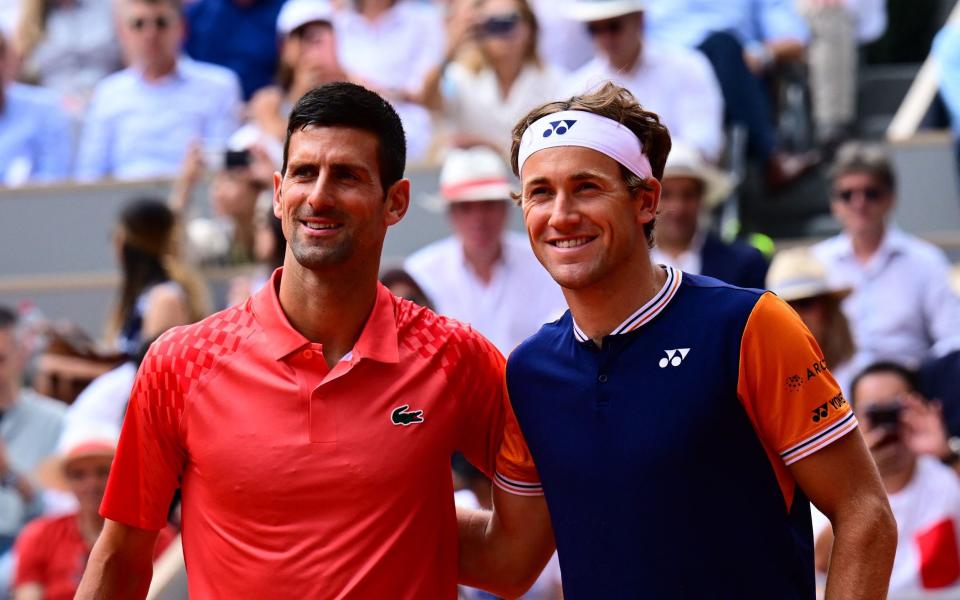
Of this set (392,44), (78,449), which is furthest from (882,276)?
(78,449)

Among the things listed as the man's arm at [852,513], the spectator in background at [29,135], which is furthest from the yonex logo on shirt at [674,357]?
the spectator in background at [29,135]

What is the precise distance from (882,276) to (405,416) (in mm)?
4898

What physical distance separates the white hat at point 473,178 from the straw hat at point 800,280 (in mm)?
1327

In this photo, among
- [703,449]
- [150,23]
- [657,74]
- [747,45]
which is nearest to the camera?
[703,449]

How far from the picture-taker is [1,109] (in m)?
10.6

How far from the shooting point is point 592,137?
383 cm

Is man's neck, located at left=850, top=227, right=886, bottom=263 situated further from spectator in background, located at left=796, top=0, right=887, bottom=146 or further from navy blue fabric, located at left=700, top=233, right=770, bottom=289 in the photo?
spectator in background, located at left=796, top=0, right=887, bottom=146

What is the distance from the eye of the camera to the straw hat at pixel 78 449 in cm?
682

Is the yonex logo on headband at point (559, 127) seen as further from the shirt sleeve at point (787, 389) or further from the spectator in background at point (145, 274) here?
the spectator in background at point (145, 274)

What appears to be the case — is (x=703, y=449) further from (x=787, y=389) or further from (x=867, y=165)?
(x=867, y=165)

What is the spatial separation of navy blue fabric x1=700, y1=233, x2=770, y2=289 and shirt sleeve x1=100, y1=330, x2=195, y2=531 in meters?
3.13

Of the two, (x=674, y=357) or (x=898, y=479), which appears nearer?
(x=674, y=357)

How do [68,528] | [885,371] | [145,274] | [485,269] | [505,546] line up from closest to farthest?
[505,546] < [68,528] < [885,371] < [485,269] < [145,274]

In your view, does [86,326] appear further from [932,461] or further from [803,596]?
[803,596]
